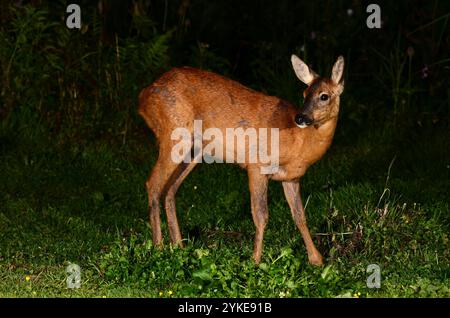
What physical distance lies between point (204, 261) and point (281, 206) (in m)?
2.15

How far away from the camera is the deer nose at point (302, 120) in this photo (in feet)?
25.2

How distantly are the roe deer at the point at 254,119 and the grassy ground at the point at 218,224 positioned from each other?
341mm

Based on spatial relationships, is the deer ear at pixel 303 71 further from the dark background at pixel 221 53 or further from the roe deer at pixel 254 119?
the dark background at pixel 221 53

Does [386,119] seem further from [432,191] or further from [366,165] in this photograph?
[432,191]

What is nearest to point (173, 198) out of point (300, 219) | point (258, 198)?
point (258, 198)

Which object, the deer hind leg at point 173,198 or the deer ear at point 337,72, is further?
the deer hind leg at point 173,198

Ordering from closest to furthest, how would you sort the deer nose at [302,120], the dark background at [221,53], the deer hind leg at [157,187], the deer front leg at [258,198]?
the deer nose at [302,120] → the deer front leg at [258,198] → the deer hind leg at [157,187] → the dark background at [221,53]

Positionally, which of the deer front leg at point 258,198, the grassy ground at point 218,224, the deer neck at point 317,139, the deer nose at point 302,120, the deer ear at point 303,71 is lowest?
the grassy ground at point 218,224

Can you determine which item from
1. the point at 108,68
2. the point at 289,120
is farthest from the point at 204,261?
the point at 108,68

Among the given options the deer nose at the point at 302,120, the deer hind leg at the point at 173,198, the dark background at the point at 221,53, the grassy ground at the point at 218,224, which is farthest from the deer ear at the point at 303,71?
the dark background at the point at 221,53

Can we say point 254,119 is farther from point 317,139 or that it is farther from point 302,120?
point 302,120

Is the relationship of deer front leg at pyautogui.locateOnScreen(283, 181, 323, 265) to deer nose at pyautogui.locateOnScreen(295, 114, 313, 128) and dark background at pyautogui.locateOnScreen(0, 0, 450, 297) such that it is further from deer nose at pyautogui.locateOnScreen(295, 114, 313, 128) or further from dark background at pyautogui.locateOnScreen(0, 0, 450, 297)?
deer nose at pyautogui.locateOnScreen(295, 114, 313, 128)

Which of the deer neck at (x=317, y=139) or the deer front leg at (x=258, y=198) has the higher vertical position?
the deer neck at (x=317, y=139)

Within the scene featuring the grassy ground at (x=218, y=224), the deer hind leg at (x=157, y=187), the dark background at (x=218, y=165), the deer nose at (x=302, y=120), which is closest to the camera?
the grassy ground at (x=218, y=224)
